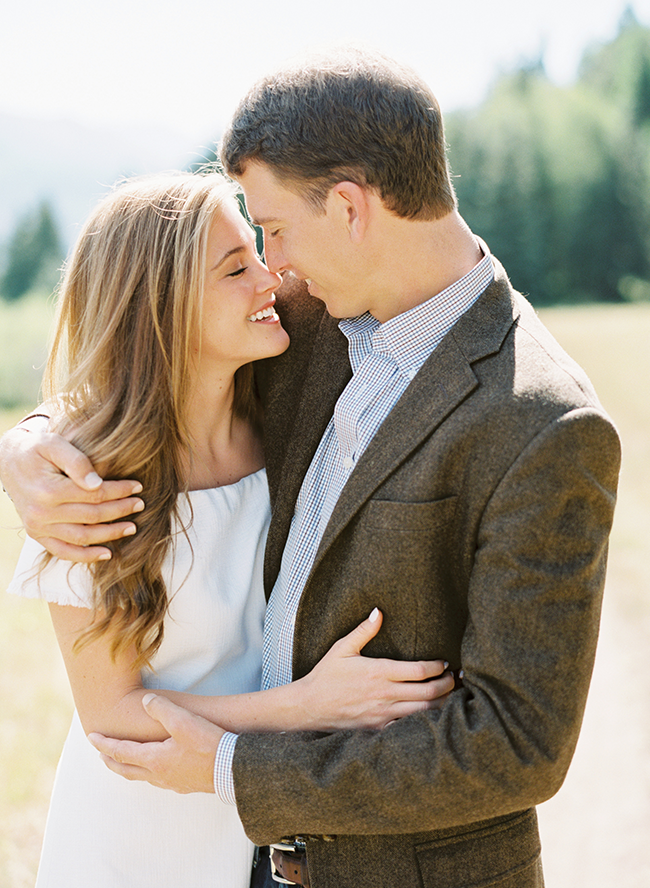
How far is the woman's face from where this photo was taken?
2.31 metres

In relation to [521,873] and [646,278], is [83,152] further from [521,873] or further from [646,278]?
[521,873]

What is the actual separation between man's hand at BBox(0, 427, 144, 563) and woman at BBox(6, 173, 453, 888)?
55mm

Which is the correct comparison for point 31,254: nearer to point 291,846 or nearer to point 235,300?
point 235,300

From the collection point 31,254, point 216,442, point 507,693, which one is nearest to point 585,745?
point 216,442

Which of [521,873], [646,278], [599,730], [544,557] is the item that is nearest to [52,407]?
[544,557]

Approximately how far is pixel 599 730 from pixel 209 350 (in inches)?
154

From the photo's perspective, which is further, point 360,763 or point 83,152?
point 83,152

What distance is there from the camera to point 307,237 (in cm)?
209

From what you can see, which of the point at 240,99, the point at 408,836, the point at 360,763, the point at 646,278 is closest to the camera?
the point at 360,763

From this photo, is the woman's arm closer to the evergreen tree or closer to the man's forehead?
the man's forehead

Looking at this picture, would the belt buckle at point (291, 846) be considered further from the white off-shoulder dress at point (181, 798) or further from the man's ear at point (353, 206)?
the man's ear at point (353, 206)

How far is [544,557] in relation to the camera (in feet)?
5.26

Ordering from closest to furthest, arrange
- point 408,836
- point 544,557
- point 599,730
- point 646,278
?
point 544,557, point 408,836, point 599,730, point 646,278

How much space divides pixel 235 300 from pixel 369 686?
1109 millimetres
